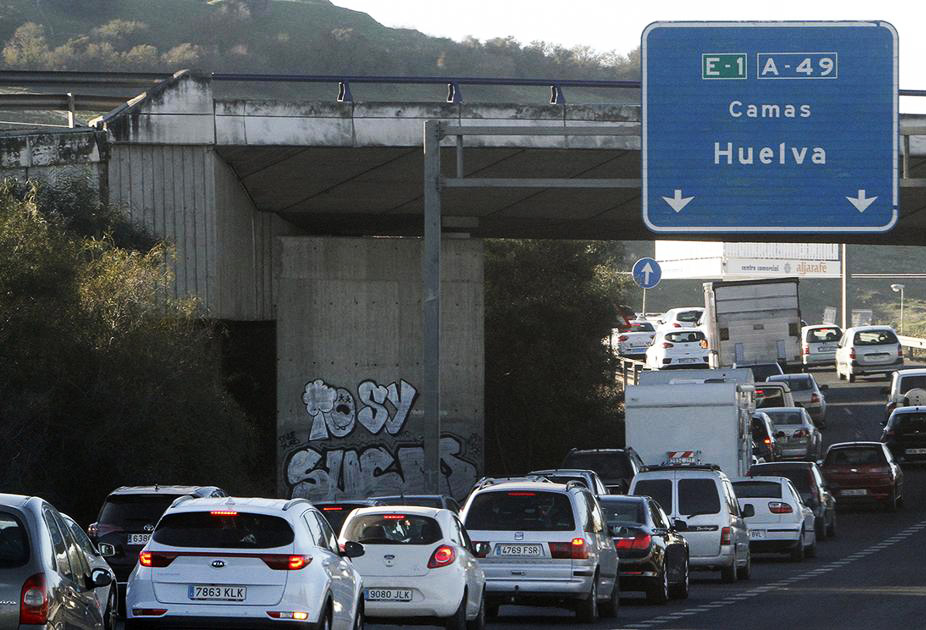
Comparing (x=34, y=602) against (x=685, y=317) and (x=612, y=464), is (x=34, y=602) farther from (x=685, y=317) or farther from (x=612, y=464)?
(x=685, y=317)


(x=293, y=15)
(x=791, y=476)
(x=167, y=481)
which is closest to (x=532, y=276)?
(x=791, y=476)

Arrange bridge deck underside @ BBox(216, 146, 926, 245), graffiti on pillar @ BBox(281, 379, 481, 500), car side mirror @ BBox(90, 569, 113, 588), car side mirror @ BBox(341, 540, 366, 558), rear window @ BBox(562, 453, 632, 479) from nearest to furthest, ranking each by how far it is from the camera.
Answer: car side mirror @ BBox(90, 569, 113, 588), car side mirror @ BBox(341, 540, 366, 558), rear window @ BBox(562, 453, 632, 479), bridge deck underside @ BBox(216, 146, 926, 245), graffiti on pillar @ BBox(281, 379, 481, 500)

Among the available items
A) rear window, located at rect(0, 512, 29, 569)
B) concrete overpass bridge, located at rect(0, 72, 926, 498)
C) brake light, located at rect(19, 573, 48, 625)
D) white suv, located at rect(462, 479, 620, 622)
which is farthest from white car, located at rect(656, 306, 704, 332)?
brake light, located at rect(19, 573, 48, 625)

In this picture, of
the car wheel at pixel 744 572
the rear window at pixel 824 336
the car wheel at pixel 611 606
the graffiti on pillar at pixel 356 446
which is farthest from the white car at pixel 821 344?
the car wheel at pixel 611 606

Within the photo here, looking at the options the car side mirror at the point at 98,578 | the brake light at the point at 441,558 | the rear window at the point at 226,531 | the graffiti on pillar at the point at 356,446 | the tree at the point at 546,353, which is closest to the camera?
the car side mirror at the point at 98,578

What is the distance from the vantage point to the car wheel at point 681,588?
74.9 ft

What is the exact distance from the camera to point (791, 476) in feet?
109

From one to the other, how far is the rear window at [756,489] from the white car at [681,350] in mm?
33546

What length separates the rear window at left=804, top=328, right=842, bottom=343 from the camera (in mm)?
71188

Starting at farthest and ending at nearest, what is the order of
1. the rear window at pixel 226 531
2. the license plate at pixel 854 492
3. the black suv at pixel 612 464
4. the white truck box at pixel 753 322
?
the white truck box at pixel 753 322 → the license plate at pixel 854 492 → the black suv at pixel 612 464 → the rear window at pixel 226 531

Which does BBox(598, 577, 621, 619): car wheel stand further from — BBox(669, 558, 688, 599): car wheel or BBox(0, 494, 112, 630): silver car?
BBox(0, 494, 112, 630): silver car

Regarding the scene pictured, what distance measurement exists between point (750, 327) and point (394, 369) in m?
20.2

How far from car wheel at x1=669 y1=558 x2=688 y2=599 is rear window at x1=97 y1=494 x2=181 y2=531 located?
7118mm

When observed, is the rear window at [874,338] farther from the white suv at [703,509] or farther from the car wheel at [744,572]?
the white suv at [703,509]
